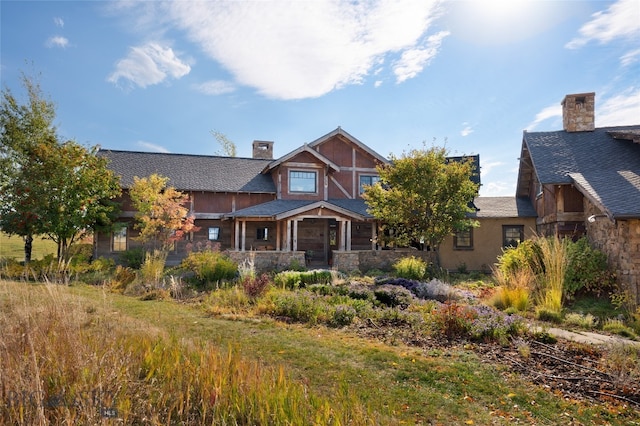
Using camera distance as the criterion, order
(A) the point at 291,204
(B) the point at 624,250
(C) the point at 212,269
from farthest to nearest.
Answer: (A) the point at 291,204 < (C) the point at 212,269 < (B) the point at 624,250

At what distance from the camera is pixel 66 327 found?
4.43 metres

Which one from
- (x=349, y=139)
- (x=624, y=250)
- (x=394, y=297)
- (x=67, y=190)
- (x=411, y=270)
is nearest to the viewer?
(x=394, y=297)

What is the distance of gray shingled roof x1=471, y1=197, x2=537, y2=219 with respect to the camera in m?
18.8

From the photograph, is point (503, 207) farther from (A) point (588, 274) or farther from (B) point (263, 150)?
(B) point (263, 150)

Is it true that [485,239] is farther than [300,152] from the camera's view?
No

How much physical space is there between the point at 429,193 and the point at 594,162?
6.59 metres

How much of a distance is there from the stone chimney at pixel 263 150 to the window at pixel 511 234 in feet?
52.8

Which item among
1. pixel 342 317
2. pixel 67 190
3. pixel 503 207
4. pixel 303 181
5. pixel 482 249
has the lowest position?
pixel 342 317

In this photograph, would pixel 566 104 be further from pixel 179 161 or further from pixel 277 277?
pixel 179 161

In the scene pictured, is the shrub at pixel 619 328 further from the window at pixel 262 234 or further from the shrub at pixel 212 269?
the window at pixel 262 234

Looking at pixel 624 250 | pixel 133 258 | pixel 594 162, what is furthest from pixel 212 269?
pixel 594 162

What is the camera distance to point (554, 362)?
219 inches

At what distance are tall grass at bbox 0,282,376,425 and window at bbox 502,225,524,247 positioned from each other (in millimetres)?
17705

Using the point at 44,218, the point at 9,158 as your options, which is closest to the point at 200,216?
the point at 44,218
